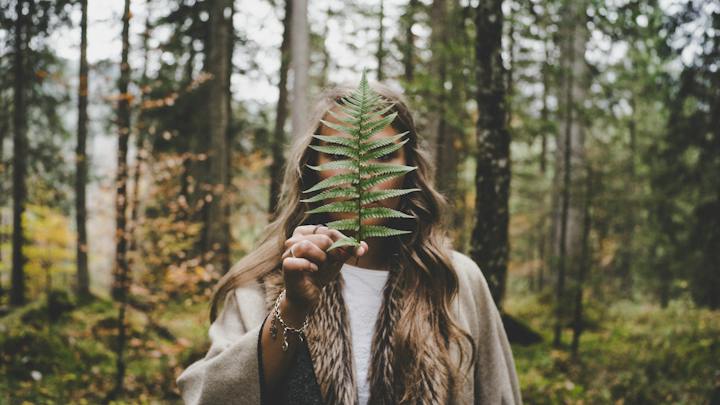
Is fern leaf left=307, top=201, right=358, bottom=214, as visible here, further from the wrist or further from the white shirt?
the white shirt

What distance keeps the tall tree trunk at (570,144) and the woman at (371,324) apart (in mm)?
6448

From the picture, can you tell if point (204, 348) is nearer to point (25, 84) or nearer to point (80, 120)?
point (25, 84)

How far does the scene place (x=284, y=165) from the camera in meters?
2.58

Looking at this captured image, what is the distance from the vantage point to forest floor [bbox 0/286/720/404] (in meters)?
7.18

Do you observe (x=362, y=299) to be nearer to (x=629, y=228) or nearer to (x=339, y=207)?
(x=339, y=207)

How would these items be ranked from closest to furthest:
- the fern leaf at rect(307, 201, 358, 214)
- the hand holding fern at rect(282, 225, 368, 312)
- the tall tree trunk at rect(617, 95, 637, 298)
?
the fern leaf at rect(307, 201, 358, 214) < the hand holding fern at rect(282, 225, 368, 312) < the tall tree trunk at rect(617, 95, 637, 298)

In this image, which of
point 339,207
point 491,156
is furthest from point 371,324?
point 491,156

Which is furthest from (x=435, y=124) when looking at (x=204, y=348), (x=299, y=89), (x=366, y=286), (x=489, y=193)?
(x=366, y=286)

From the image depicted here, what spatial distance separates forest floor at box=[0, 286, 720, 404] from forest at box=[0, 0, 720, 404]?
5 centimetres

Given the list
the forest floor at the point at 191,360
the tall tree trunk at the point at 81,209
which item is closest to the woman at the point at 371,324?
the forest floor at the point at 191,360

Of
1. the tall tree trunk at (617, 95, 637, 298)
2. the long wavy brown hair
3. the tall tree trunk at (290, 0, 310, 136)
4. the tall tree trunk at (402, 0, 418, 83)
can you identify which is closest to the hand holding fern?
the long wavy brown hair

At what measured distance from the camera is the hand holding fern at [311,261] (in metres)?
1.23

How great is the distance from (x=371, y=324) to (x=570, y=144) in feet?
32.2

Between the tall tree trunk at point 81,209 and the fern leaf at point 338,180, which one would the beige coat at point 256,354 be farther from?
the tall tree trunk at point 81,209
